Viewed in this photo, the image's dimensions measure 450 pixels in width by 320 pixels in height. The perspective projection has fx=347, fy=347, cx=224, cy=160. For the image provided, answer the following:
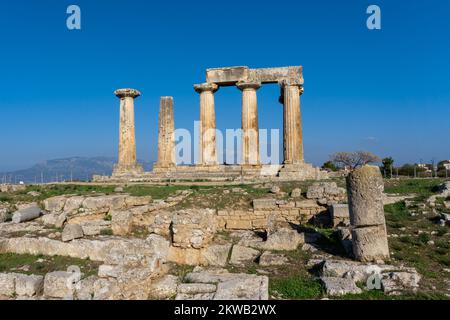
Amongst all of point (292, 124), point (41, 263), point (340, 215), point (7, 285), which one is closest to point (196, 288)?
point (7, 285)

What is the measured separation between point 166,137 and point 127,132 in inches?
137

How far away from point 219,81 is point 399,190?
17456 mm

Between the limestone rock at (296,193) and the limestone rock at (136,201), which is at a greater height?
the limestone rock at (296,193)

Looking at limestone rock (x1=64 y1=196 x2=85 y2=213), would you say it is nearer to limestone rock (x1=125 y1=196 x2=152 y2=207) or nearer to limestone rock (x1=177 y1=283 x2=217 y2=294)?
limestone rock (x1=125 y1=196 x2=152 y2=207)

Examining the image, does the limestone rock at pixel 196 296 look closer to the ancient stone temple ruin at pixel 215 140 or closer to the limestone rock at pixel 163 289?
the limestone rock at pixel 163 289

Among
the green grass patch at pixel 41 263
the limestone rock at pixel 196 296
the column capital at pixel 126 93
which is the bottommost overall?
the green grass patch at pixel 41 263

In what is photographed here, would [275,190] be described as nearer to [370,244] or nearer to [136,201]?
[136,201]

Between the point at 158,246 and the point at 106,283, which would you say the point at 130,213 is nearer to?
the point at 158,246

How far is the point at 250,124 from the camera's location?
29.6m

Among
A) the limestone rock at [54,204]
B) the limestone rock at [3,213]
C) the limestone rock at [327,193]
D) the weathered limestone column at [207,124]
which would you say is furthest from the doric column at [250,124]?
the limestone rock at [3,213]

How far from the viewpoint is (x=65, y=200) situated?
16922 millimetres

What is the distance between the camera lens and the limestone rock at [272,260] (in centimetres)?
1006
